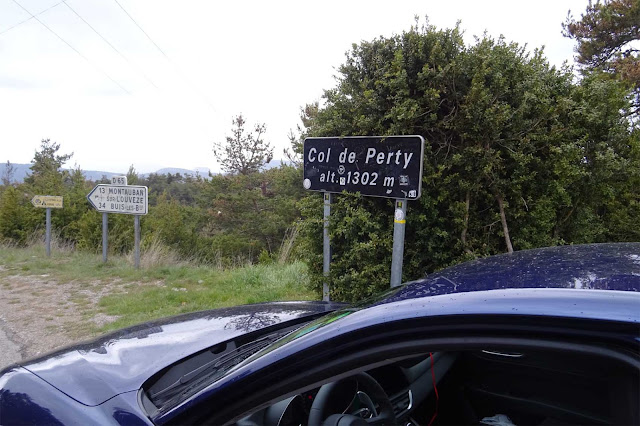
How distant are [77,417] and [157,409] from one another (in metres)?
0.26

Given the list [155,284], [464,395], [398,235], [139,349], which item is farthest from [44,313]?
[464,395]

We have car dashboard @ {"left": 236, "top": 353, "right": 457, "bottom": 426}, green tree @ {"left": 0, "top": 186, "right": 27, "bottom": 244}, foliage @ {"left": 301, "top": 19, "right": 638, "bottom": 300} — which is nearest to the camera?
car dashboard @ {"left": 236, "top": 353, "right": 457, "bottom": 426}

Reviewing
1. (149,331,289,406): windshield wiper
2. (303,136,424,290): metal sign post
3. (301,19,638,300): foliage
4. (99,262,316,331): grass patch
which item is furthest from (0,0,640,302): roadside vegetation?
(149,331,289,406): windshield wiper

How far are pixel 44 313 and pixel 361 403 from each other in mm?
5797

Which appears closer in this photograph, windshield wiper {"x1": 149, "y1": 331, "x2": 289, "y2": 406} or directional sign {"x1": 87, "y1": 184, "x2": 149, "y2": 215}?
windshield wiper {"x1": 149, "y1": 331, "x2": 289, "y2": 406}

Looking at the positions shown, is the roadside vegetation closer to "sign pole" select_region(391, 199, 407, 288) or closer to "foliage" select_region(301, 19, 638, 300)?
"foliage" select_region(301, 19, 638, 300)

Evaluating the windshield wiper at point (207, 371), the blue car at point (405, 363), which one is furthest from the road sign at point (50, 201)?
the windshield wiper at point (207, 371)

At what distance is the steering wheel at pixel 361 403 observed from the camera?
138 centimetres

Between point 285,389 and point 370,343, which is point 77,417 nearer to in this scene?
point 285,389

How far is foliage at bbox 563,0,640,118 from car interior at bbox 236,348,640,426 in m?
13.0

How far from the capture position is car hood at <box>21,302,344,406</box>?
153 cm

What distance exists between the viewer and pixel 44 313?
5.61 m

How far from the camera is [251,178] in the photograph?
24422 millimetres

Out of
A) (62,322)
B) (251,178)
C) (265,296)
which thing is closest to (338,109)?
(265,296)
